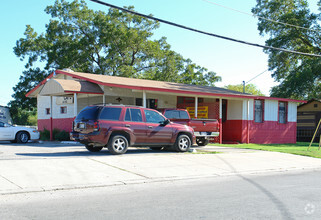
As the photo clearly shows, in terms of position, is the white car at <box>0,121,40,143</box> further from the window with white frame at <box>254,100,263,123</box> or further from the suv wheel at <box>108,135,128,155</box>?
the window with white frame at <box>254,100,263,123</box>

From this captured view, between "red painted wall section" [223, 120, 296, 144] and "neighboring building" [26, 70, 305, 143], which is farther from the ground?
"neighboring building" [26, 70, 305, 143]

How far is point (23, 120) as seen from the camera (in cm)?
7038

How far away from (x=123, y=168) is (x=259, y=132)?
15899mm

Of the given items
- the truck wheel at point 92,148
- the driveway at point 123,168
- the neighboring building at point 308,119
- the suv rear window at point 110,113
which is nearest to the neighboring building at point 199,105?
the neighboring building at point 308,119

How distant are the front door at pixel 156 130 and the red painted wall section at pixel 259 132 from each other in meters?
10.5

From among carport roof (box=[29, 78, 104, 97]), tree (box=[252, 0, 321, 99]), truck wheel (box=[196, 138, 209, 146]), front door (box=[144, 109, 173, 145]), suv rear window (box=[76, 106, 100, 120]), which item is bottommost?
truck wheel (box=[196, 138, 209, 146])

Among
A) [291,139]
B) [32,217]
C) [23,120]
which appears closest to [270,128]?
[291,139]

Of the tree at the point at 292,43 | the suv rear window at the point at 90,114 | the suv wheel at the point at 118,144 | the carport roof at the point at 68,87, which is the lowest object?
the suv wheel at the point at 118,144

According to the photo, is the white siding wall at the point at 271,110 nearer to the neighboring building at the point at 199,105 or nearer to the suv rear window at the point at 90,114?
the neighboring building at the point at 199,105

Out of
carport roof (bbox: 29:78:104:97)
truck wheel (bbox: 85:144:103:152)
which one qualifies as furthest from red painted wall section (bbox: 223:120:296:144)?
truck wheel (bbox: 85:144:103:152)

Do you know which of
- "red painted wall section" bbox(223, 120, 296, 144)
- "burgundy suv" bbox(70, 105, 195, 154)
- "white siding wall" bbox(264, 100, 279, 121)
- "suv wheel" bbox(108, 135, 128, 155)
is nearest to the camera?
"burgundy suv" bbox(70, 105, 195, 154)

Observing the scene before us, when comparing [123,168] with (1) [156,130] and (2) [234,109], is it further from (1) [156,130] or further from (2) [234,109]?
(2) [234,109]

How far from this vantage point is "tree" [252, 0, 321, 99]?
31.9m

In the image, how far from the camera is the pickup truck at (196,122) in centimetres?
1655
